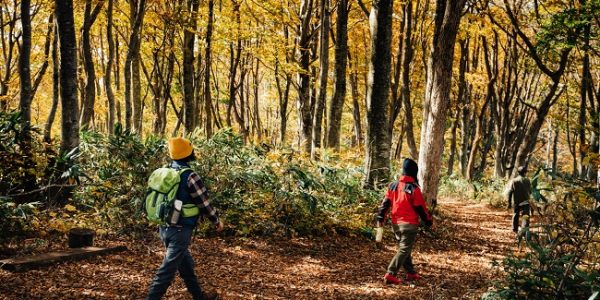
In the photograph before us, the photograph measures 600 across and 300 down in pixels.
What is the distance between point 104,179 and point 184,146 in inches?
159

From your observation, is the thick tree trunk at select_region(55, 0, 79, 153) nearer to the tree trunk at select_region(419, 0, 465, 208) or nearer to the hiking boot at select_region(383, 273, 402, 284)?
the hiking boot at select_region(383, 273, 402, 284)

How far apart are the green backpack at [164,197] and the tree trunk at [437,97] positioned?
7232mm

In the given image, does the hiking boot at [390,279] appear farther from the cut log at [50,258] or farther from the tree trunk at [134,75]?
the tree trunk at [134,75]

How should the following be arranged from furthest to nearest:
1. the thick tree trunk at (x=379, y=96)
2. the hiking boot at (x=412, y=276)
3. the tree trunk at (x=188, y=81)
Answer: the tree trunk at (x=188, y=81)
the thick tree trunk at (x=379, y=96)
the hiking boot at (x=412, y=276)

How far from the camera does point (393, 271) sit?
678cm

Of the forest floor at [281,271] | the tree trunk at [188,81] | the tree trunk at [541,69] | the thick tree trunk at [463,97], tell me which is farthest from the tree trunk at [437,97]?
the thick tree trunk at [463,97]

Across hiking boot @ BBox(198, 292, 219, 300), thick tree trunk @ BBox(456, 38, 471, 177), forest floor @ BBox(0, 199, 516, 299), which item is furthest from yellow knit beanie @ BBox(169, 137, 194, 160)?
thick tree trunk @ BBox(456, 38, 471, 177)

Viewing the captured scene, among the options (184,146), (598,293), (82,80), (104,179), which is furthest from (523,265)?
(82,80)

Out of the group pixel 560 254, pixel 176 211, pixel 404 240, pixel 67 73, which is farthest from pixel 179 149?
pixel 67 73

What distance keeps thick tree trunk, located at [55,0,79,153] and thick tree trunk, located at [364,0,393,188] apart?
20.1ft

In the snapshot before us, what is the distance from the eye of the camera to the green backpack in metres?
4.65

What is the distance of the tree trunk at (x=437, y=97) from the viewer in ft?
34.2

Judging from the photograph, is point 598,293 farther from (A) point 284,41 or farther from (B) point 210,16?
(A) point 284,41

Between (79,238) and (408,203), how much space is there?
4774 mm
